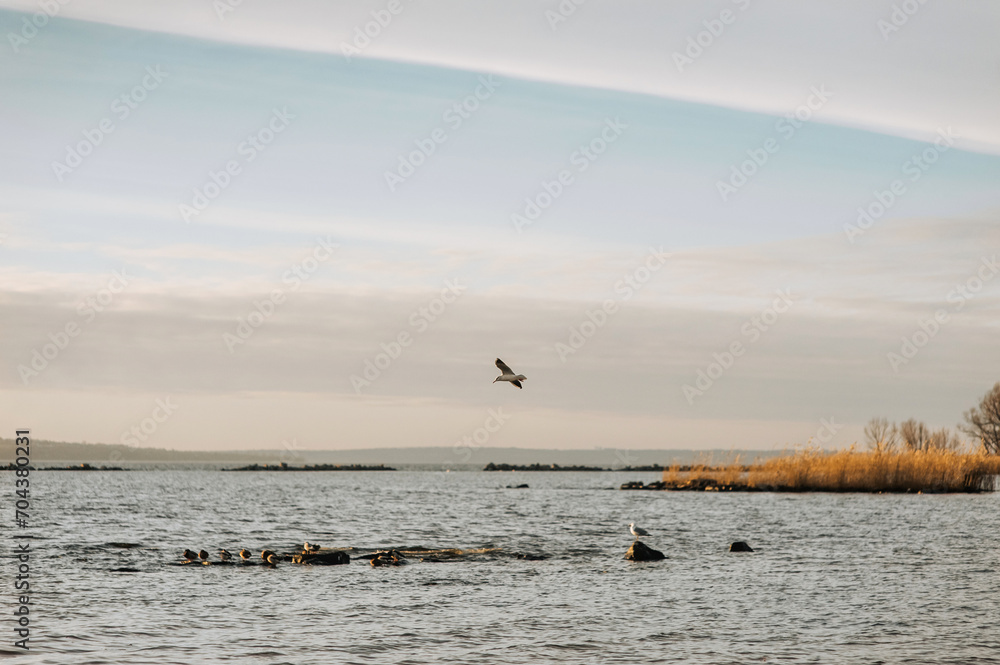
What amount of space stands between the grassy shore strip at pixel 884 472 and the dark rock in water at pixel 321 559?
5155 centimetres

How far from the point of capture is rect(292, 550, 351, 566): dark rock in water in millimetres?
32656

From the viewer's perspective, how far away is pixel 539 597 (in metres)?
25.4

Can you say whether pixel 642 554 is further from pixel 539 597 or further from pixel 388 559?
pixel 388 559

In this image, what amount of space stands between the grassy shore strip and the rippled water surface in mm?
24639

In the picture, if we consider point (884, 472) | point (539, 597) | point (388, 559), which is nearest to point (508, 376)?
point (539, 597)

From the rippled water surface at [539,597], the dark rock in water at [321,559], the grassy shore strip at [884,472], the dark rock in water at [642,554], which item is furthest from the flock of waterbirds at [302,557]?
the grassy shore strip at [884,472]

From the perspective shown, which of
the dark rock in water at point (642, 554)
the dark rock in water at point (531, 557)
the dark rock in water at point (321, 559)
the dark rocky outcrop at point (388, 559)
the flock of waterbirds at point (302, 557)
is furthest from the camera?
the dark rock in water at point (531, 557)

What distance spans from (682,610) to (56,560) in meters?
22.9

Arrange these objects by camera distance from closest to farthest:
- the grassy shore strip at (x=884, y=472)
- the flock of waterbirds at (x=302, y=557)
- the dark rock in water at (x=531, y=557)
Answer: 1. the flock of waterbirds at (x=302, y=557)
2. the dark rock in water at (x=531, y=557)
3. the grassy shore strip at (x=884, y=472)

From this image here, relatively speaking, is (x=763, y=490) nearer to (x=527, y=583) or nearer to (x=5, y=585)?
(x=527, y=583)

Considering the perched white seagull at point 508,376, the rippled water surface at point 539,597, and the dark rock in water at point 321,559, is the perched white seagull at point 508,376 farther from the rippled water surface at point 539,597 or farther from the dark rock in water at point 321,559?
the dark rock in water at point 321,559

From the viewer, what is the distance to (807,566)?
31.8 m

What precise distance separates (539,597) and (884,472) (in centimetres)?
5618

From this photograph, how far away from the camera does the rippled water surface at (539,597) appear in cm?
1888
